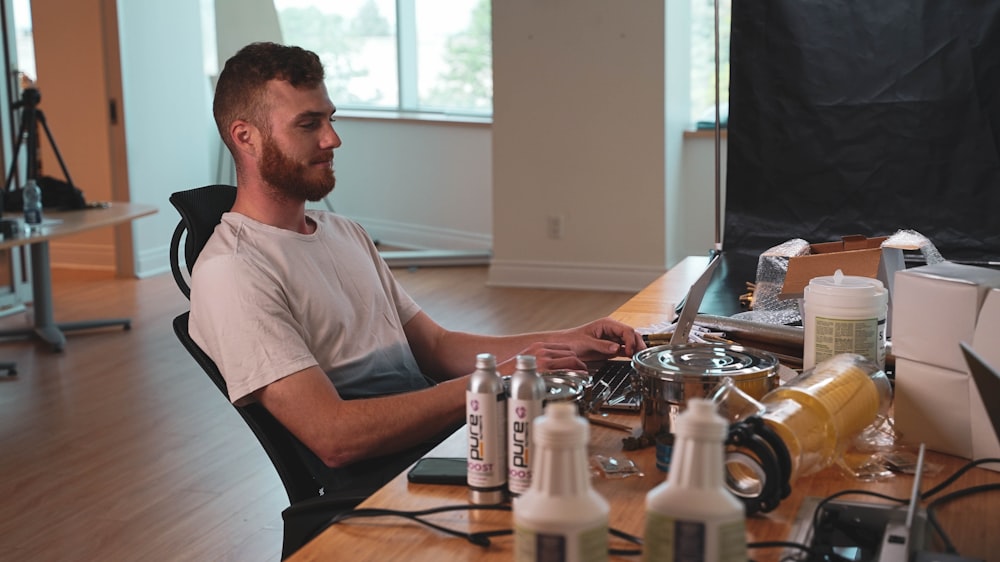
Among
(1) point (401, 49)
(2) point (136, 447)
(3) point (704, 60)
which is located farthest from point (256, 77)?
(1) point (401, 49)

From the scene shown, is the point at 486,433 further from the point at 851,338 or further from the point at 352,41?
the point at 352,41

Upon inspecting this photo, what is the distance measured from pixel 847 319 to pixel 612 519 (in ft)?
1.63

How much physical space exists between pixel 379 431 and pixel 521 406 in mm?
519

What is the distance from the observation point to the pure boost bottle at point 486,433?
112 cm

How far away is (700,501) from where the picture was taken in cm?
77

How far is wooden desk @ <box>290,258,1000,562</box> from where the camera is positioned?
1.05 m

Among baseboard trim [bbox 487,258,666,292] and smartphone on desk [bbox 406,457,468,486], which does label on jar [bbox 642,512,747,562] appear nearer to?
smartphone on desk [bbox 406,457,468,486]

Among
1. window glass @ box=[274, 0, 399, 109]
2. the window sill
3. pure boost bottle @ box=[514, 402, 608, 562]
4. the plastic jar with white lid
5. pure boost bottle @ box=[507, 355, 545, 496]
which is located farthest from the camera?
window glass @ box=[274, 0, 399, 109]

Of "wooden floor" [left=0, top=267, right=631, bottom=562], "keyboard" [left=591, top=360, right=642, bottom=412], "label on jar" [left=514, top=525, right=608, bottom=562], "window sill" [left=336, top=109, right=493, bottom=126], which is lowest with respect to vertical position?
"wooden floor" [left=0, top=267, right=631, bottom=562]

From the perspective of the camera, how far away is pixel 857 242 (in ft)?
6.50

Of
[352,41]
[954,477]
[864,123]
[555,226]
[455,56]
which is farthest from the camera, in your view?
[352,41]

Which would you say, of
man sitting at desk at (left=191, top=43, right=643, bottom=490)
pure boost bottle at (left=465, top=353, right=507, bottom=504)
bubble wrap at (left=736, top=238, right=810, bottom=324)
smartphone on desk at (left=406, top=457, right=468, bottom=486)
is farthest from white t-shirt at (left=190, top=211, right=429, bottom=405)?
bubble wrap at (left=736, top=238, right=810, bottom=324)

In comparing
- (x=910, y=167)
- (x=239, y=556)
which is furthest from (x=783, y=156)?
(x=239, y=556)

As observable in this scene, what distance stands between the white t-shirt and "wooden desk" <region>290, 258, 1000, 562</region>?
378 mm
